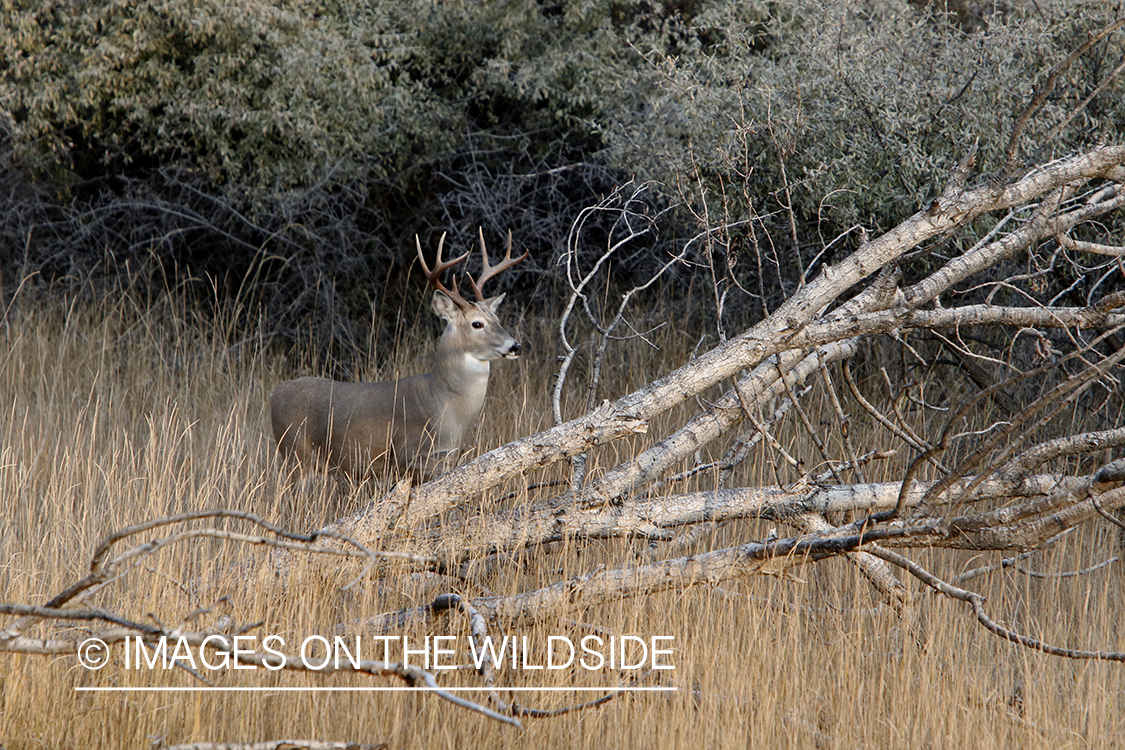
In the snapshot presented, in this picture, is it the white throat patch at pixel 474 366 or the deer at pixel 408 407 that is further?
the white throat patch at pixel 474 366

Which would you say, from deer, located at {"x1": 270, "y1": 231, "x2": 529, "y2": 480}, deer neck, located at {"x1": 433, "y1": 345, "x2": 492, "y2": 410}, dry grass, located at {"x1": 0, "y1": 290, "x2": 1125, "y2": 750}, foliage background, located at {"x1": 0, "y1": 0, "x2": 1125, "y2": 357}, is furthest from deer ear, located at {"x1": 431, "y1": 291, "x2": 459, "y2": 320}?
foliage background, located at {"x1": 0, "y1": 0, "x2": 1125, "y2": 357}

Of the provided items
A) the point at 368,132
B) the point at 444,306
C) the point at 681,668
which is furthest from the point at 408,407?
the point at 368,132

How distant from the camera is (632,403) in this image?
3693mm

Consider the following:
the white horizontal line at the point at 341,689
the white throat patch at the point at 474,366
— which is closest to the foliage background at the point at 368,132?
the white throat patch at the point at 474,366

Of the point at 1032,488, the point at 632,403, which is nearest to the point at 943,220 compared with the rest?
the point at 1032,488

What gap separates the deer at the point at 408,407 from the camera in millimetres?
5625

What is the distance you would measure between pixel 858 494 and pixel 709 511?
53cm

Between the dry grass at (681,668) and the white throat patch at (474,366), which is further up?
the white throat patch at (474,366)

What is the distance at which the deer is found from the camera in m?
5.62

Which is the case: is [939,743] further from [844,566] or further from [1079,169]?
[1079,169]

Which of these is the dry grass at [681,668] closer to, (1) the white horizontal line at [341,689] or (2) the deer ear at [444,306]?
(1) the white horizontal line at [341,689]

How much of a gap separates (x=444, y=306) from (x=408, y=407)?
601mm

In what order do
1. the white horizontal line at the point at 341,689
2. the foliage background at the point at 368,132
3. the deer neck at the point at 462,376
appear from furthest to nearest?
the foliage background at the point at 368,132, the deer neck at the point at 462,376, the white horizontal line at the point at 341,689

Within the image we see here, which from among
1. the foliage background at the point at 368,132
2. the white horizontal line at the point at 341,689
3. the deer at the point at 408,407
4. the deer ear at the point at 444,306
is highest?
the foliage background at the point at 368,132
